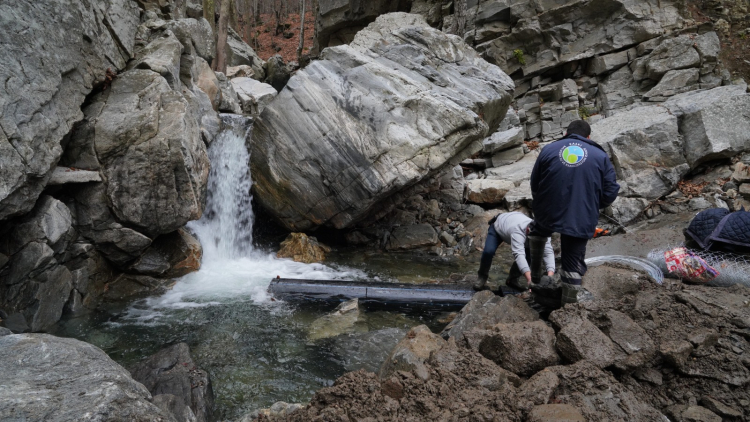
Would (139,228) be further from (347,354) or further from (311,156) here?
(347,354)

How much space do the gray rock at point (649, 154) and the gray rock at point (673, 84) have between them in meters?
3.03

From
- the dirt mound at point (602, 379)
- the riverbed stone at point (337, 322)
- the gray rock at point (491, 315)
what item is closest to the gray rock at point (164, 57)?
the riverbed stone at point (337, 322)

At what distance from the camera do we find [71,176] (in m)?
6.18

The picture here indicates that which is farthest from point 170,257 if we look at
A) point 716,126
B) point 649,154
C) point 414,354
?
point 716,126

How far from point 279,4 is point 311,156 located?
34659mm

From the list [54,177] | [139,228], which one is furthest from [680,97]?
[54,177]

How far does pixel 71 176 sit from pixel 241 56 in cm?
1694

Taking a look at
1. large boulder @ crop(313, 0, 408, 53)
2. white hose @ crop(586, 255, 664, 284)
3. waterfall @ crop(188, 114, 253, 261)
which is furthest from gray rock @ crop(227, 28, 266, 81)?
white hose @ crop(586, 255, 664, 284)

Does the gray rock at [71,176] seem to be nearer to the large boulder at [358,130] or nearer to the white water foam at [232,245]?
the white water foam at [232,245]

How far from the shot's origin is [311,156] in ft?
27.3

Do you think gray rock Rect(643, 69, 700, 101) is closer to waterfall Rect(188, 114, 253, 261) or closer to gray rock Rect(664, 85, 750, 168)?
gray rock Rect(664, 85, 750, 168)

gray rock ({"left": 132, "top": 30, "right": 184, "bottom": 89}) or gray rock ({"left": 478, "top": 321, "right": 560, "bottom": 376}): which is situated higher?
gray rock ({"left": 132, "top": 30, "right": 184, "bottom": 89})

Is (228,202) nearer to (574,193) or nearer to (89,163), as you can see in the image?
(89,163)

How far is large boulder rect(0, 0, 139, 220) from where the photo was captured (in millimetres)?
4953
